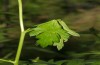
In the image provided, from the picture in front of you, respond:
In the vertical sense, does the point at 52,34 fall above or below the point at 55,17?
below

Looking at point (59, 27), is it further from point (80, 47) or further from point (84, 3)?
point (84, 3)

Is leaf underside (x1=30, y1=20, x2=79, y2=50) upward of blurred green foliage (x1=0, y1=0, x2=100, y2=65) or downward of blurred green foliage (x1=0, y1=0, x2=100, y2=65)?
downward

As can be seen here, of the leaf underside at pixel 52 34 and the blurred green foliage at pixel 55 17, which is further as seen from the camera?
the blurred green foliage at pixel 55 17

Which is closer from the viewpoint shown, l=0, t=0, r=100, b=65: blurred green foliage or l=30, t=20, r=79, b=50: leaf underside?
l=30, t=20, r=79, b=50: leaf underside

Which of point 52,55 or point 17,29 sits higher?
point 17,29

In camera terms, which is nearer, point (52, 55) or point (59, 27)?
point (59, 27)

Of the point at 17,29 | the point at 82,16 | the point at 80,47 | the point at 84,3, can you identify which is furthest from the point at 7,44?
the point at 84,3

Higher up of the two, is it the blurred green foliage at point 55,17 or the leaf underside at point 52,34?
the blurred green foliage at point 55,17

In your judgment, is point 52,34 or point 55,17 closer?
point 52,34
